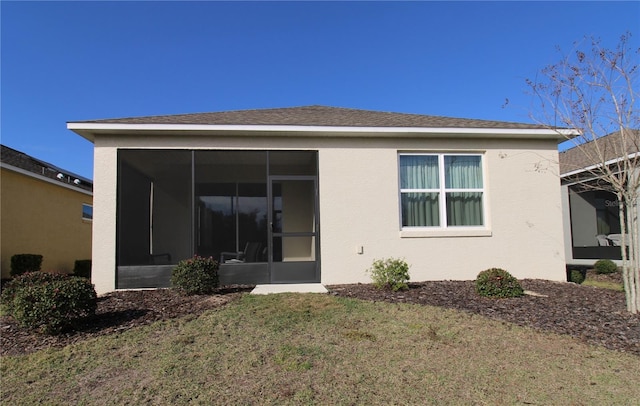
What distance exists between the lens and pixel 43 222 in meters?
13.0

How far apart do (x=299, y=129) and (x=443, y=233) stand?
409 cm

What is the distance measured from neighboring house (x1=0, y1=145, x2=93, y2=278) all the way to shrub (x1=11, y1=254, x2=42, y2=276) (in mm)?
326

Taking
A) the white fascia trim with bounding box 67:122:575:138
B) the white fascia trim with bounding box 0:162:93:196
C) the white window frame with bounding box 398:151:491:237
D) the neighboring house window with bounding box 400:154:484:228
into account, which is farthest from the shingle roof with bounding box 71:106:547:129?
the white fascia trim with bounding box 0:162:93:196

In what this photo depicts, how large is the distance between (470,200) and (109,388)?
26.9 feet

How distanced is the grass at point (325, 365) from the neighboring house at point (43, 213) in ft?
29.9

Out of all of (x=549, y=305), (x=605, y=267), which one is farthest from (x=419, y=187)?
(x=605, y=267)

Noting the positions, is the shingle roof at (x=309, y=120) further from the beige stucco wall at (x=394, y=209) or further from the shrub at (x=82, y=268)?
the shrub at (x=82, y=268)

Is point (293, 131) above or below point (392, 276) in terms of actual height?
above

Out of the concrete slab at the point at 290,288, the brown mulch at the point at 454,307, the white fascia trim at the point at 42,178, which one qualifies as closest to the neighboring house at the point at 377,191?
the concrete slab at the point at 290,288

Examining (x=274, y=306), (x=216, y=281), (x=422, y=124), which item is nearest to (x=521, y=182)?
(x=422, y=124)

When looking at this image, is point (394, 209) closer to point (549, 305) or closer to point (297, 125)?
point (297, 125)

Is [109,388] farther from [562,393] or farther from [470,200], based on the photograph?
[470,200]

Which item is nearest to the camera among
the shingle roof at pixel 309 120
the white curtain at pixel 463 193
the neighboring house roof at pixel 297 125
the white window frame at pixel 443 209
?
the neighboring house roof at pixel 297 125

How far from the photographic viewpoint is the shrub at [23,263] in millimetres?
11000
